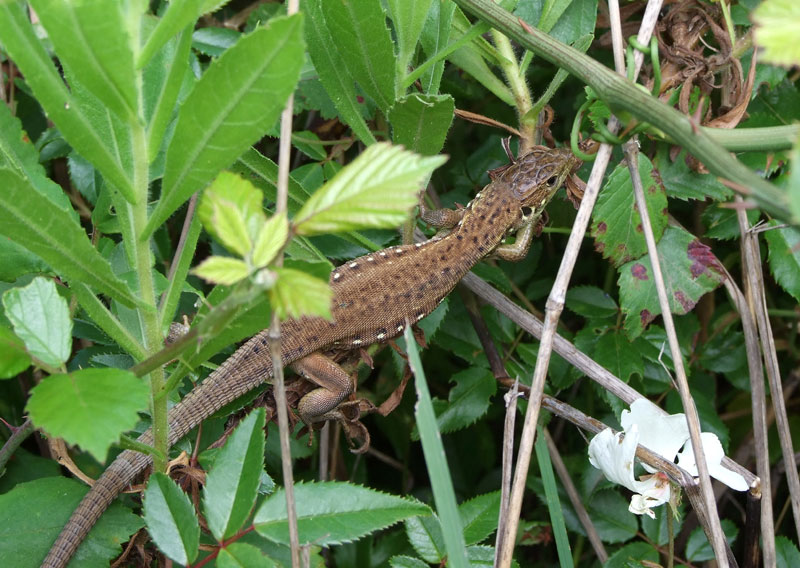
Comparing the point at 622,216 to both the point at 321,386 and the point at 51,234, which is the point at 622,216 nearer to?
the point at 321,386

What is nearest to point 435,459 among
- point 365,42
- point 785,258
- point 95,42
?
point 95,42

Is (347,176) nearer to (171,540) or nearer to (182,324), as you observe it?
(171,540)

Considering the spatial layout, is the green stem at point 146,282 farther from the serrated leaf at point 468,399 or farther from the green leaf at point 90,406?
the serrated leaf at point 468,399

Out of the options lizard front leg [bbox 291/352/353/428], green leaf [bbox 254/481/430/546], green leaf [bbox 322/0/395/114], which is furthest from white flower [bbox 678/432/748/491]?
green leaf [bbox 322/0/395/114]

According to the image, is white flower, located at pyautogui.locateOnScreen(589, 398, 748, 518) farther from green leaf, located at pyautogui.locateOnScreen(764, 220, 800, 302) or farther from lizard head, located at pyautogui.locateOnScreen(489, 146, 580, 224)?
lizard head, located at pyautogui.locateOnScreen(489, 146, 580, 224)

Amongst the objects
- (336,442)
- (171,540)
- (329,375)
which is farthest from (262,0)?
(171,540)

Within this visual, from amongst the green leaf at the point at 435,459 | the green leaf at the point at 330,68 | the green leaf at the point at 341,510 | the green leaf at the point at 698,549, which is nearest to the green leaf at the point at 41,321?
the green leaf at the point at 341,510
